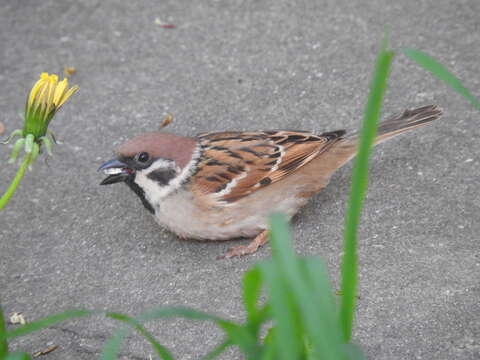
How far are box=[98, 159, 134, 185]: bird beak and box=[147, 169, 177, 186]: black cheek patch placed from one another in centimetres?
11

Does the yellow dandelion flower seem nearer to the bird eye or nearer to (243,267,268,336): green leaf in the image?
the bird eye

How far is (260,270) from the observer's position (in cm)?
171

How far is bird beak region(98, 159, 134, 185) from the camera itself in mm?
3479

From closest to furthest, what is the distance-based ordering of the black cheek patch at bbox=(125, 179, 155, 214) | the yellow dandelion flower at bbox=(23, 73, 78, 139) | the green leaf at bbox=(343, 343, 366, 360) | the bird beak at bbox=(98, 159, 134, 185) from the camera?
the green leaf at bbox=(343, 343, 366, 360)
the yellow dandelion flower at bbox=(23, 73, 78, 139)
the bird beak at bbox=(98, 159, 134, 185)
the black cheek patch at bbox=(125, 179, 155, 214)

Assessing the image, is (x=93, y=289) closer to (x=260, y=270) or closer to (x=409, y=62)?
(x=260, y=270)

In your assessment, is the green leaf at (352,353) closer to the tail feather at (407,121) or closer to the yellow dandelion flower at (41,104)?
the yellow dandelion flower at (41,104)

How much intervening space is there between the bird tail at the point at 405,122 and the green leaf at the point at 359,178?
2.05 metres

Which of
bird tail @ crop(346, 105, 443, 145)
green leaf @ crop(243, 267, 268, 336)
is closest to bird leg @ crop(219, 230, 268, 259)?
bird tail @ crop(346, 105, 443, 145)

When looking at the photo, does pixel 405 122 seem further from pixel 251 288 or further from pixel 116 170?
pixel 251 288

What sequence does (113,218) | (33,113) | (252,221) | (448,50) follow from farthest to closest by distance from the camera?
(448,50) → (113,218) → (252,221) → (33,113)

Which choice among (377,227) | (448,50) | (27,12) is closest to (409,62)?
(448,50)

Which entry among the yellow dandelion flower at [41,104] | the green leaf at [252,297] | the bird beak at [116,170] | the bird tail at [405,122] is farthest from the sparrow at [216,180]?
the green leaf at [252,297]

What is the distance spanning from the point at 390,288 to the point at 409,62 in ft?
6.75

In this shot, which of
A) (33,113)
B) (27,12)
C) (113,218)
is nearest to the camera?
(33,113)
